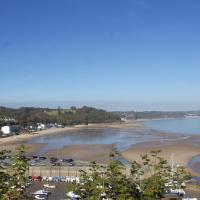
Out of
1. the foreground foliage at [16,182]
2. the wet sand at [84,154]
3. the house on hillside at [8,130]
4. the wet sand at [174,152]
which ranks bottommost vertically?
the wet sand at [84,154]

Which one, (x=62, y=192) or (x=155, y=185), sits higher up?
(x=155, y=185)

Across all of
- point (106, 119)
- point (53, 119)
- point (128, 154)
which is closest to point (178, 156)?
point (128, 154)

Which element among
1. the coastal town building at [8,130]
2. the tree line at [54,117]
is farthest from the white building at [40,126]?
the coastal town building at [8,130]

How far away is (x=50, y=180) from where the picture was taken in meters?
41.7

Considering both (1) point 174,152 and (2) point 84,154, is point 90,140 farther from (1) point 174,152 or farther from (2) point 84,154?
(1) point 174,152

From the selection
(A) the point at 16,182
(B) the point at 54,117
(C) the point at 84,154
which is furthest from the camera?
(B) the point at 54,117

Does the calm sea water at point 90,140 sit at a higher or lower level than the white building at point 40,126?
lower

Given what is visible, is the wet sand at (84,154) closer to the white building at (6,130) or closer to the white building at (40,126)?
the white building at (6,130)

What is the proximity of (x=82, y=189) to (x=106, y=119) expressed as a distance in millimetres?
170751

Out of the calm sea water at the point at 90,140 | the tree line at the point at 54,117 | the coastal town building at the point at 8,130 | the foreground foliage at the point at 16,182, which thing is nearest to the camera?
the foreground foliage at the point at 16,182

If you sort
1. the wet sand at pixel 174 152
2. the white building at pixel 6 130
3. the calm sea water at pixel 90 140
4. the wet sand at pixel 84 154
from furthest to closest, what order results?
the white building at pixel 6 130 < the calm sea water at pixel 90 140 < the wet sand at pixel 84 154 < the wet sand at pixel 174 152

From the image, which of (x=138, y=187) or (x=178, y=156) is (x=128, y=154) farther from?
(x=138, y=187)

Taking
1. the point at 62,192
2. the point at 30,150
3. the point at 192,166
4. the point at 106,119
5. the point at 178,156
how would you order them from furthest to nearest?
the point at 106,119, the point at 30,150, the point at 178,156, the point at 192,166, the point at 62,192

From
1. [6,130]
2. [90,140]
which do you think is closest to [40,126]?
[6,130]
